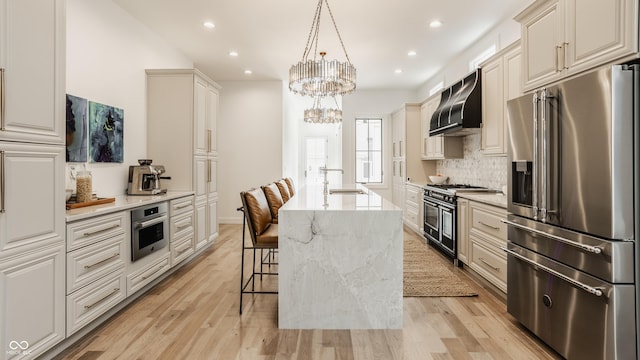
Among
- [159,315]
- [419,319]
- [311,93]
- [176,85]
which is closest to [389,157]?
[311,93]

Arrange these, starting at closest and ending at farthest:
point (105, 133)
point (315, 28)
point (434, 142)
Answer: point (105, 133)
point (315, 28)
point (434, 142)

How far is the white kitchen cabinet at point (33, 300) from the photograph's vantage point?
5.64 ft

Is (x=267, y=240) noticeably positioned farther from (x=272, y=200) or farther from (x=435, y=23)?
(x=435, y=23)

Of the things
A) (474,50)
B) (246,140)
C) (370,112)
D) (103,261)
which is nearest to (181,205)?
(103,261)

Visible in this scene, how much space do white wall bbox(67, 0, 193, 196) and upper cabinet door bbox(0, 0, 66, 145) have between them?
3.90 ft

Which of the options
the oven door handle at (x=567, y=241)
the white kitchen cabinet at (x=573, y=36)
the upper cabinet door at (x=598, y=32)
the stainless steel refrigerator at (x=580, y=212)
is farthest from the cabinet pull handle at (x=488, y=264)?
the upper cabinet door at (x=598, y=32)

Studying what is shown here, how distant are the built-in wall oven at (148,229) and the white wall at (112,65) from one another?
72 cm

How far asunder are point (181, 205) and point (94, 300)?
1580 millimetres

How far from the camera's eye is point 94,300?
2.37m

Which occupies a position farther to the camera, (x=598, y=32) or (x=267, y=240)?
(x=267, y=240)

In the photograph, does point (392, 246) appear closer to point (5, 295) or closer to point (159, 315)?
point (159, 315)

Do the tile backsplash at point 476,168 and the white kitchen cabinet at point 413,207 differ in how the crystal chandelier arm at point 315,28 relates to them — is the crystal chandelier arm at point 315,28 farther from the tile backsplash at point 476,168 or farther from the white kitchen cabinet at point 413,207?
the white kitchen cabinet at point 413,207

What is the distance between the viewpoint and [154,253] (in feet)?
10.8

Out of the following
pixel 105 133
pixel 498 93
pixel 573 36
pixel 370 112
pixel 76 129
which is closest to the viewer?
pixel 573 36
